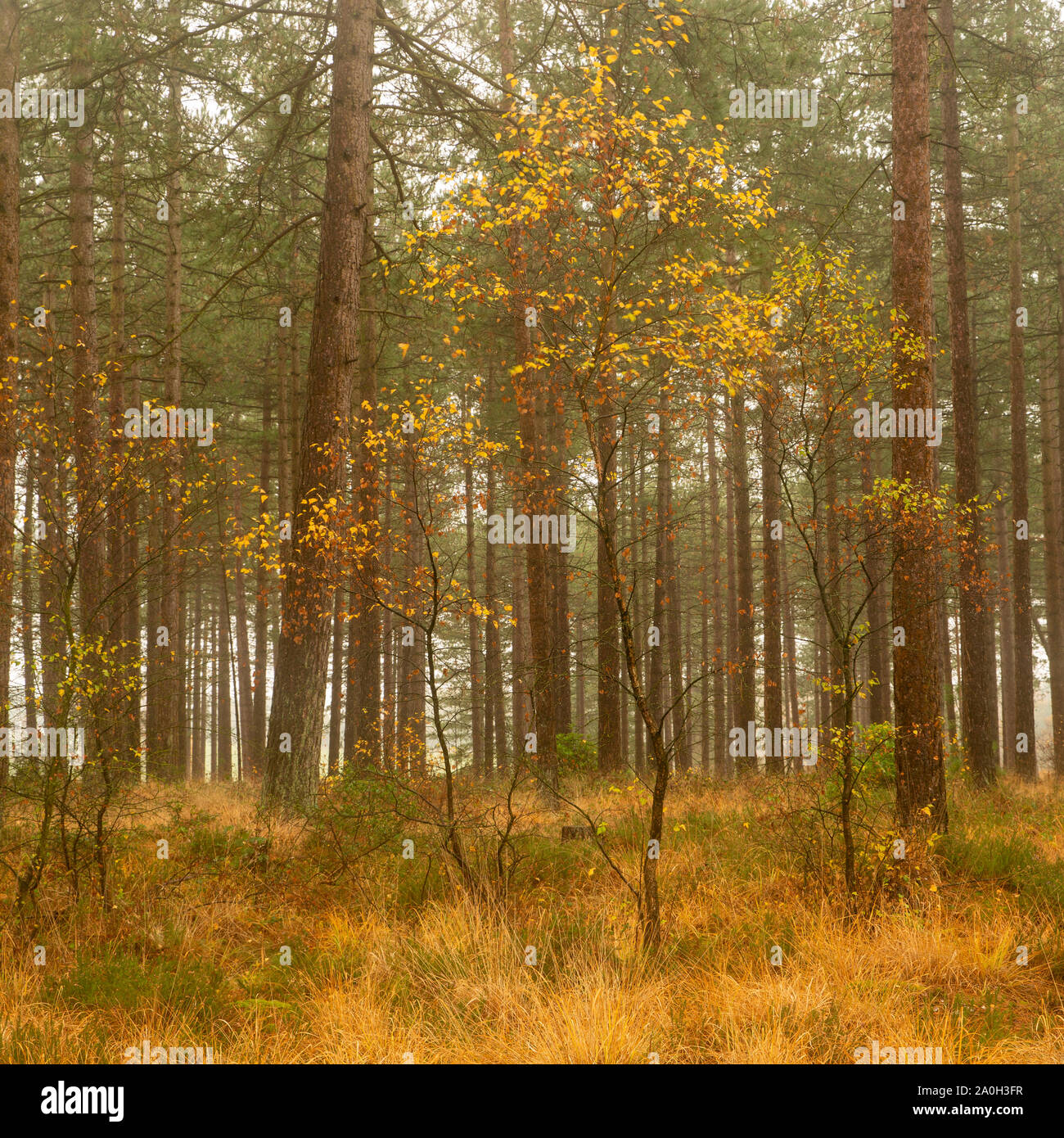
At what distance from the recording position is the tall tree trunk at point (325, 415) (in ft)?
25.1

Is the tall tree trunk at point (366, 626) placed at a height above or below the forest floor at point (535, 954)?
above

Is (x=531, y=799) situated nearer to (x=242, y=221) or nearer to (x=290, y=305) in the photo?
(x=242, y=221)

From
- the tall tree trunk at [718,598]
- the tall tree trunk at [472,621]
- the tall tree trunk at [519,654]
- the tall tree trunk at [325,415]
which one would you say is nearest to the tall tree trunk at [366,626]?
the tall tree trunk at [325,415]

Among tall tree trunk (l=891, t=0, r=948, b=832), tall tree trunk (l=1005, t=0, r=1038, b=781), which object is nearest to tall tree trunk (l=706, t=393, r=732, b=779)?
tall tree trunk (l=1005, t=0, r=1038, b=781)

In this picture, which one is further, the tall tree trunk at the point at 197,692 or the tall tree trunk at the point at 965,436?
the tall tree trunk at the point at 197,692

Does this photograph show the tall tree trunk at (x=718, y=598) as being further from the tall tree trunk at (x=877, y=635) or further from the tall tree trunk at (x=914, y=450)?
the tall tree trunk at (x=914, y=450)

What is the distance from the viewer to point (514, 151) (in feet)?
18.5

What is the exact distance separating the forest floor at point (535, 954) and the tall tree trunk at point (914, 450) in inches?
24.1

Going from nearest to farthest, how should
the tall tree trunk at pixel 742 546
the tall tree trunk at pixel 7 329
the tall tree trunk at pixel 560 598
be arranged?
1. the tall tree trunk at pixel 7 329
2. the tall tree trunk at pixel 560 598
3. the tall tree trunk at pixel 742 546

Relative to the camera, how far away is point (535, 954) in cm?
485

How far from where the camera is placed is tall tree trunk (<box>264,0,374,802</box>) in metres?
7.66

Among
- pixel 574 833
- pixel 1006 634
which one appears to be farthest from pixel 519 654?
pixel 1006 634

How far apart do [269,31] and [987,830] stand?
11.2 m
